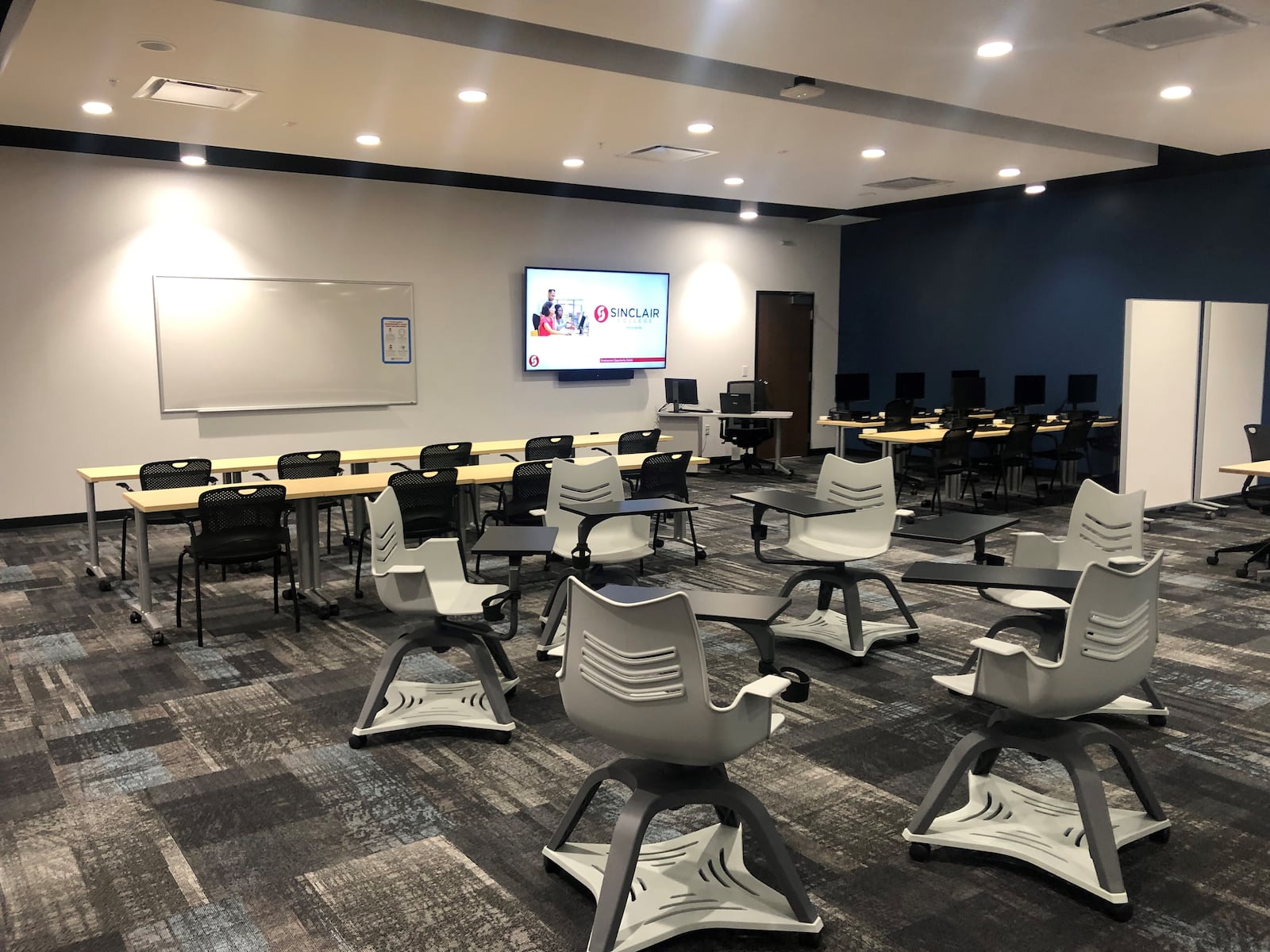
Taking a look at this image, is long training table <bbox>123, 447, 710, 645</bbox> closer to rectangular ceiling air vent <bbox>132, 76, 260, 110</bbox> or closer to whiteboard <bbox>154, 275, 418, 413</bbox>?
rectangular ceiling air vent <bbox>132, 76, 260, 110</bbox>

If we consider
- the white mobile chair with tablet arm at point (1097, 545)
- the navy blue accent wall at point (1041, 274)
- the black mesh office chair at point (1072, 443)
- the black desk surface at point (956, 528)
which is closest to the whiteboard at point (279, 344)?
the black mesh office chair at point (1072, 443)

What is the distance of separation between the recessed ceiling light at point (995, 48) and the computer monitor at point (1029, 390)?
5751 mm

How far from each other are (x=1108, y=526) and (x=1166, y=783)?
112 cm

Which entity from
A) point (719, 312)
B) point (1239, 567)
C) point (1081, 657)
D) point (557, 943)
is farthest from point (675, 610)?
point (719, 312)

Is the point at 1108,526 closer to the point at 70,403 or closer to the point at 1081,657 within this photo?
the point at 1081,657

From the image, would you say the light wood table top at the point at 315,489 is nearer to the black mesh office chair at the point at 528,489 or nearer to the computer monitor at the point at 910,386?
the black mesh office chair at the point at 528,489

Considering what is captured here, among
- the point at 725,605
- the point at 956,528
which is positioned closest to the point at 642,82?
the point at 956,528

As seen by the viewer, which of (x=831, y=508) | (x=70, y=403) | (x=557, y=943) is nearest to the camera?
(x=557, y=943)

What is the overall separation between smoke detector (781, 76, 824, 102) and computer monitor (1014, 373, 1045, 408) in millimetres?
5478

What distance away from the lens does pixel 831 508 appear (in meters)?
4.64

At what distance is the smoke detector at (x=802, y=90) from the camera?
6.58 metres

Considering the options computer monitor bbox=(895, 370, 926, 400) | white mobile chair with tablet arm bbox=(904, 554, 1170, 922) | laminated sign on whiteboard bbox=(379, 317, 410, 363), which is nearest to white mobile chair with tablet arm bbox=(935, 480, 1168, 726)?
white mobile chair with tablet arm bbox=(904, 554, 1170, 922)

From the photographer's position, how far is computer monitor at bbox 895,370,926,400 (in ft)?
39.8

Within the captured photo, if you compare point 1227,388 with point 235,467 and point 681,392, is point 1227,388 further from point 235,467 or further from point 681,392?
point 235,467
